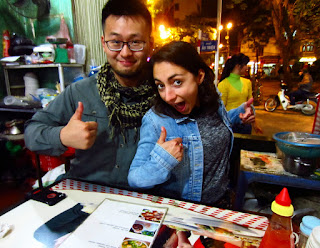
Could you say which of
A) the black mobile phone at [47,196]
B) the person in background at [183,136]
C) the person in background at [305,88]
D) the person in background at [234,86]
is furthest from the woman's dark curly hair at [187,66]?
the person in background at [305,88]

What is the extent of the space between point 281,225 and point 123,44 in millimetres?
1514

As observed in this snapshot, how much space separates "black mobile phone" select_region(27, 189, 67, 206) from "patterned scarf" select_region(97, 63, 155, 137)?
2.23ft

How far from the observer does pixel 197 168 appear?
150cm

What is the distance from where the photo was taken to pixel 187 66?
55.4 inches

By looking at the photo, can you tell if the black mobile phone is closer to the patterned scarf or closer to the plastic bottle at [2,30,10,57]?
the patterned scarf

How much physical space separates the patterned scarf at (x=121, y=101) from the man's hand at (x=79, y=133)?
0.38m

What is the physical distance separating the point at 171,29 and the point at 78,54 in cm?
773

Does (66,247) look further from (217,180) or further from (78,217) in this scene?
(217,180)

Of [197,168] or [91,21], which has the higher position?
[91,21]

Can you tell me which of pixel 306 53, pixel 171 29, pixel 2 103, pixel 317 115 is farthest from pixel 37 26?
pixel 306 53

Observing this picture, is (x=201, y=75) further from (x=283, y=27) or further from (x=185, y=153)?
(x=283, y=27)

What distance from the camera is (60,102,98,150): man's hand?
1.39 metres

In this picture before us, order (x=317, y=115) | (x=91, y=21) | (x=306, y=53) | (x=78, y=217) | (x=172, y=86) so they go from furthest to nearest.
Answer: (x=306, y=53), (x=91, y=21), (x=317, y=115), (x=172, y=86), (x=78, y=217)

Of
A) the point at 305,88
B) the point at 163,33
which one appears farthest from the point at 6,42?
the point at 305,88
